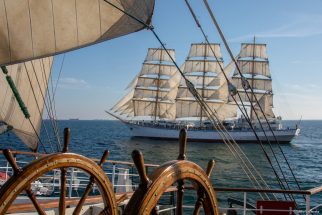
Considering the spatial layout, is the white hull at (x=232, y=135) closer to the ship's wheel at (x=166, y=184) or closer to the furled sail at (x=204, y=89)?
the furled sail at (x=204, y=89)

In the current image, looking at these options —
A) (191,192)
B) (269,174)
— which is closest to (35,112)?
(191,192)

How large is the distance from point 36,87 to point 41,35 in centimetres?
446

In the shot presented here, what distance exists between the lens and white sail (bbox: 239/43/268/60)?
72375mm

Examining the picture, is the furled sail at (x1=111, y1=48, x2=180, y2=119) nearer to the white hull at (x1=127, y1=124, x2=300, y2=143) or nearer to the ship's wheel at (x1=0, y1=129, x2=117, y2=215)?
the white hull at (x1=127, y1=124, x2=300, y2=143)

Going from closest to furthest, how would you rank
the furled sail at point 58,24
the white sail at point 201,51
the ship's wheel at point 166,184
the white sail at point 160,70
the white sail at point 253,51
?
the ship's wheel at point 166,184 → the furled sail at point 58,24 → the white sail at point 253,51 → the white sail at point 201,51 → the white sail at point 160,70

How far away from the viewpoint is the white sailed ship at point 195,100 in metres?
67.5

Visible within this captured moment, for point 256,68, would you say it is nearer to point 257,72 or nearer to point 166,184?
point 257,72

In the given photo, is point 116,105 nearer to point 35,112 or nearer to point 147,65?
point 147,65

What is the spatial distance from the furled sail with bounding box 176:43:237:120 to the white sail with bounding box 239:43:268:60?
5.00m

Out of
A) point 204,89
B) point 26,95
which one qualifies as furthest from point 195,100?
point 26,95

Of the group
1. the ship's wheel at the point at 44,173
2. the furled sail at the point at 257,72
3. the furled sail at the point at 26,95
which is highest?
the furled sail at the point at 257,72

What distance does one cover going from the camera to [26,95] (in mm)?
7945

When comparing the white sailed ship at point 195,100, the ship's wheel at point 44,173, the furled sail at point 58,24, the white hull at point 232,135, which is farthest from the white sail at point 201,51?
the ship's wheel at point 44,173

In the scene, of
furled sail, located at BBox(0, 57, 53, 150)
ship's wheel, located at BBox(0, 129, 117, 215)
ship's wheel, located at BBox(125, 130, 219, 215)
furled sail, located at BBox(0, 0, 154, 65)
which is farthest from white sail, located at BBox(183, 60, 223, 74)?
ship's wheel, located at BBox(125, 130, 219, 215)
